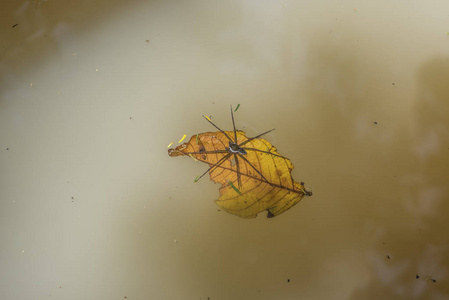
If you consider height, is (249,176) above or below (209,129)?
below

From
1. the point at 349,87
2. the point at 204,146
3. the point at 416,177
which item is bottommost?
the point at 416,177

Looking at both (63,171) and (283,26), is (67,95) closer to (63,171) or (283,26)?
(63,171)

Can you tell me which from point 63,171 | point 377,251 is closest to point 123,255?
point 63,171
